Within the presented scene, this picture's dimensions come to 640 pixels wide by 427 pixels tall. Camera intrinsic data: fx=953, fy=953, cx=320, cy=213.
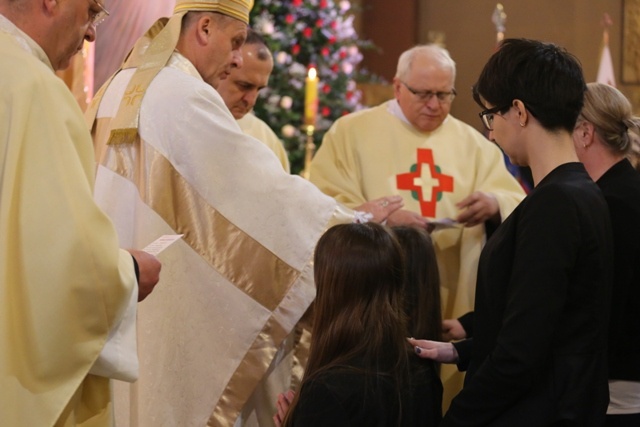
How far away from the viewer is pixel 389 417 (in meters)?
2.41

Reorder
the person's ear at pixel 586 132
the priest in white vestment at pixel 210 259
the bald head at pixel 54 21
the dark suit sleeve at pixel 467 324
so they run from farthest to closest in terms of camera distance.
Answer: the dark suit sleeve at pixel 467 324, the priest in white vestment at pixel 210 259, the person's ear at pixel 586 132, the bald head at pixel 54 21

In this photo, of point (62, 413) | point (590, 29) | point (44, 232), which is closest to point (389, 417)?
point (62, 413)

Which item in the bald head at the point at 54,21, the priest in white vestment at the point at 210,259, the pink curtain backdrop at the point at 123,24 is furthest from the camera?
the pink curtain backdrop at the point at 123,24

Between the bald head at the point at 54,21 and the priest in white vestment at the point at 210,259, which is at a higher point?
the bald head at the point at 54,21

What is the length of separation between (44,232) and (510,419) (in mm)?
1158

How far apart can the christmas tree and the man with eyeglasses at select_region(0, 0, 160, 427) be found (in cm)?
594

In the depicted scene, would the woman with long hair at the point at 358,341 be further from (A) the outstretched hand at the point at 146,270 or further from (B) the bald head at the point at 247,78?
(B) the bald head at the point at 247,78

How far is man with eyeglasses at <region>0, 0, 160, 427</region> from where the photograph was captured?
2053 millimetres

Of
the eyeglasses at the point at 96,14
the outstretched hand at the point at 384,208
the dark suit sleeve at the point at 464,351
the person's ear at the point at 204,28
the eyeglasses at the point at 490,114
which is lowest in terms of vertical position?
the dark suit sleeve at the point at 464,351

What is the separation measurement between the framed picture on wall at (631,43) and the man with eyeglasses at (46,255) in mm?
7490

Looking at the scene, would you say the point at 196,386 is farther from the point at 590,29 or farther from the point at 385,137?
the point at 590,29

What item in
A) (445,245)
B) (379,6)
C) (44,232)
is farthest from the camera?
(379,6)

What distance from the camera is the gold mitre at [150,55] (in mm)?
3307

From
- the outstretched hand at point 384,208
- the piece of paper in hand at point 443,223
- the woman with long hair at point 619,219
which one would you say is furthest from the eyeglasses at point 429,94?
the woman with long hair at point 619,219
